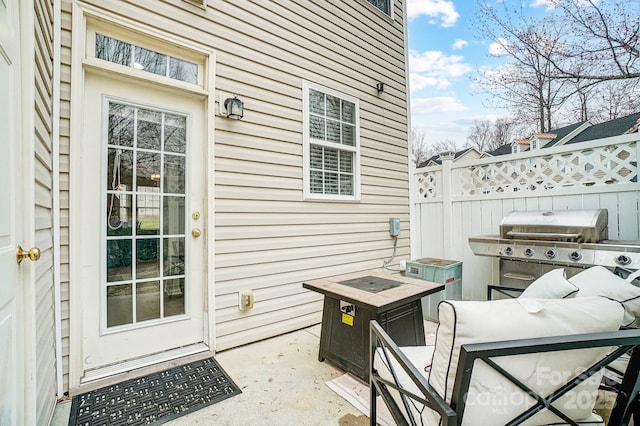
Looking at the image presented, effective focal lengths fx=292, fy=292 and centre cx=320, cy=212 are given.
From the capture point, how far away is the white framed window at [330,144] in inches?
133

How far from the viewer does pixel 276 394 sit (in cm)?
200

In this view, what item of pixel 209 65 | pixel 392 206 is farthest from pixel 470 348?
pixel 392 206

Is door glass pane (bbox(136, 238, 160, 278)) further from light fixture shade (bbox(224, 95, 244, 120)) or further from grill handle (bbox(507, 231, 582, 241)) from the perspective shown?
grill handle (bbox(507, 231, 582, 241))

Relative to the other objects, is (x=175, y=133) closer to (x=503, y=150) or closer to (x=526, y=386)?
(x=526, y=386)

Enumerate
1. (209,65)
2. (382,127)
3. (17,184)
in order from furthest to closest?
(382,127)
(209,65)
(17,184)

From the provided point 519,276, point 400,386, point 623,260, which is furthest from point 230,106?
point 623,260

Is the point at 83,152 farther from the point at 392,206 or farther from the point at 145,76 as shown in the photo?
the point at 392,206

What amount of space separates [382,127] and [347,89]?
0.79 m

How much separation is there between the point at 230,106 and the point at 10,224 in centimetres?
187

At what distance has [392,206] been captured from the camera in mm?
4324

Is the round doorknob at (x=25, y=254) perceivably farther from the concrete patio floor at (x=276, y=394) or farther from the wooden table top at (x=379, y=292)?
the wooden table top at (x=379, y=292)

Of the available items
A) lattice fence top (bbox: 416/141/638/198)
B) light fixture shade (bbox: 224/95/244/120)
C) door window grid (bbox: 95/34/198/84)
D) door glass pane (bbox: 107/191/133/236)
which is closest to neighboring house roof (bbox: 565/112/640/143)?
lattice fence top (bbox: 416/141/638/198)

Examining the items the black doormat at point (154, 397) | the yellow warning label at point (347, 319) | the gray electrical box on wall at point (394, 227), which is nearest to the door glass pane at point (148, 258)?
the black doormat at point (154, 397)

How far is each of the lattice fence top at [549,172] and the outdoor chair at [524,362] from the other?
2.81 meters
